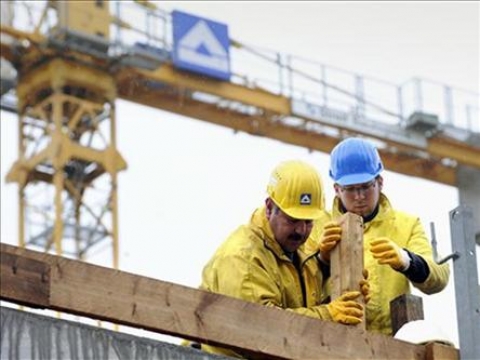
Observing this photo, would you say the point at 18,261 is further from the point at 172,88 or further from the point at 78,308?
the point at 172,88

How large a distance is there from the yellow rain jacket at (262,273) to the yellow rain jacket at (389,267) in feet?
1.24

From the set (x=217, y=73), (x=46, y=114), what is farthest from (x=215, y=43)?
(x=46, y=114)

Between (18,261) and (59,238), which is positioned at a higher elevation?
(59,238)

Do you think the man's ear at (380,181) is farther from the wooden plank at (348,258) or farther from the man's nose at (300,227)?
the wooden plank at (348,258)

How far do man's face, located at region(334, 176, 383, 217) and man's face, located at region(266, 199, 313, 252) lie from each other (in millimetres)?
712

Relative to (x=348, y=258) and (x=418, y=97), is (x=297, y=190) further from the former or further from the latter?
(x=418, y=97)

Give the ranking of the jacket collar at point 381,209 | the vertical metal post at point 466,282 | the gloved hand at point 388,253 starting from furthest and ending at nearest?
the jacket collar at point 381,209, the gloved hand at point 388,253, the vertical metal post at point 466,282

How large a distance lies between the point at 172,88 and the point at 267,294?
117 feet

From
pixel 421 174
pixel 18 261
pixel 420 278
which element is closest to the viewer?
pixel 18 261

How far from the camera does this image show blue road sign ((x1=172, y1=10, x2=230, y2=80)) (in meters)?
40.9

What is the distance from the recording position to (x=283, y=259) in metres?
6.89

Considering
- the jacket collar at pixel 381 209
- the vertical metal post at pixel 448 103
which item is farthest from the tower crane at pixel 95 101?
the jacket collar at pixel 381 209

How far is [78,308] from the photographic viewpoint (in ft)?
17.9

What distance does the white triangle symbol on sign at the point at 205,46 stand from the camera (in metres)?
40.9
